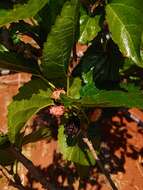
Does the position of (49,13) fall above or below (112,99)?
above

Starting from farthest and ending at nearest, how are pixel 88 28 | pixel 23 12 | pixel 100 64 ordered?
pixel 100 64
pixel 88 28
pixel 23 12

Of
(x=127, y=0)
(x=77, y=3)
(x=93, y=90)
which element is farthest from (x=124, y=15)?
(x=93, y=90)

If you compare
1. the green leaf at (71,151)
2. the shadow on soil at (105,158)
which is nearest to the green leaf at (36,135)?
the green leaf at (71,151)

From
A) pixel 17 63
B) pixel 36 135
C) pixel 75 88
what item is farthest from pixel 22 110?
pixel 36 135

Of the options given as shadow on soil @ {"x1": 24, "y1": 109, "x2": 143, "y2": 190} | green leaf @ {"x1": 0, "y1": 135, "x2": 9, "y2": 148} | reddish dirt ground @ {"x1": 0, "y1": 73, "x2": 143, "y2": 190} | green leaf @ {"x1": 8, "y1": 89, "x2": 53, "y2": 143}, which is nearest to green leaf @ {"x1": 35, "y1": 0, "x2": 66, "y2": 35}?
green leaf @ {"x1": 8, "y1": 89, "x2": 53, "y2": 143}

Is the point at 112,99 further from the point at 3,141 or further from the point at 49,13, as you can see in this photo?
the point at 3,141

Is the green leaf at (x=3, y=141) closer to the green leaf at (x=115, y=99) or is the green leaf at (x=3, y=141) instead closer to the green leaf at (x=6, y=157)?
the green leaf at (x=6, y=157)

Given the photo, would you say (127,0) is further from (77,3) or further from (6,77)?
(6,77)
